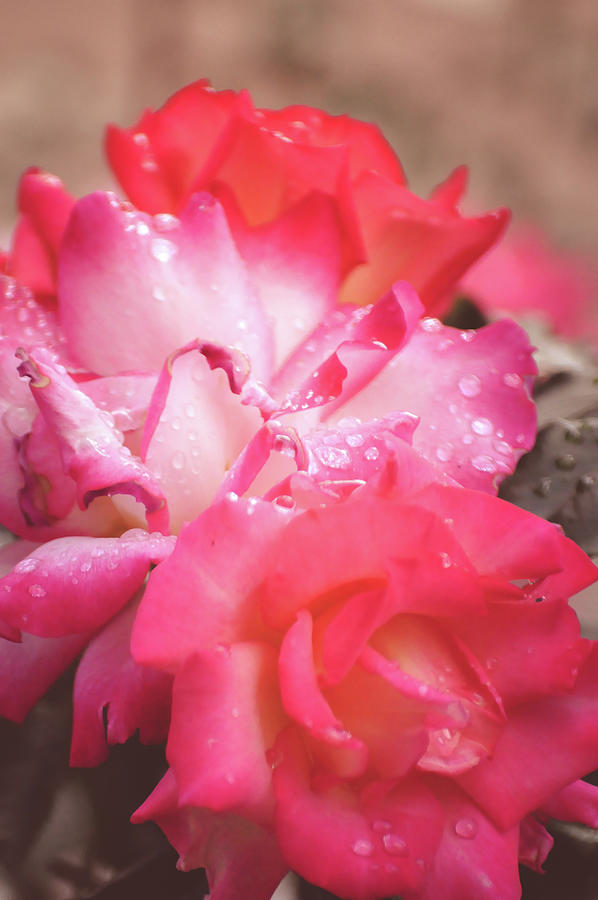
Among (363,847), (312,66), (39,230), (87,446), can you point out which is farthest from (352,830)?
(312,66)

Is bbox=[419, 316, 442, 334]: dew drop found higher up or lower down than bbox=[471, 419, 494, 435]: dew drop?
higher up

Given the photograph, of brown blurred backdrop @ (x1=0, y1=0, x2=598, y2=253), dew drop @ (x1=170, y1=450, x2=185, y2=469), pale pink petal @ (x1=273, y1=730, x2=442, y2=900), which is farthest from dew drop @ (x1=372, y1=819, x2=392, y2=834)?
brown blurred backdrop @ (x1=0, y1=0, x2=598, y2=253)

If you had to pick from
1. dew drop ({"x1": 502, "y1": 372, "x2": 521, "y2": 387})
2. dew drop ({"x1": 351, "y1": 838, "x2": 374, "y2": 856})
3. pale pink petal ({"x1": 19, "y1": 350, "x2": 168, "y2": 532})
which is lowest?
dew drop ({"x1": 351, "y1": 838, "x2": 374, "y2": 856})

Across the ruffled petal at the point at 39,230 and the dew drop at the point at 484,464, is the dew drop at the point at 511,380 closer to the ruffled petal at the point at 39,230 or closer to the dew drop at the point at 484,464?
the dew drop at the point at 484,464

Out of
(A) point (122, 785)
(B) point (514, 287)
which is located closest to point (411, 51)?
(B) point (514, 287)

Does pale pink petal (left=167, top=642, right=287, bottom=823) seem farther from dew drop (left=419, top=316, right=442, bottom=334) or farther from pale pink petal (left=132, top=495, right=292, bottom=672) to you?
dew drop (left=419, top=316, right=442, bottom=334)

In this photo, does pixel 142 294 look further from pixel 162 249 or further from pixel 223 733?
pixel 223 733

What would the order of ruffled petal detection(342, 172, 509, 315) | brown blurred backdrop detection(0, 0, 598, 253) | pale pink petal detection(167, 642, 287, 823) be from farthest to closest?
brown blurred backdrop detection(0, 0, 598, 253)
ruffled petal detection(342, 172, 509, 315)
pale pink petal detection(167, 642, 287, 823)

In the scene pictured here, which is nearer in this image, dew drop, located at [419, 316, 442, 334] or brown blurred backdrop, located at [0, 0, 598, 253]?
dew drop, located at [419, 316, 442, 334]
